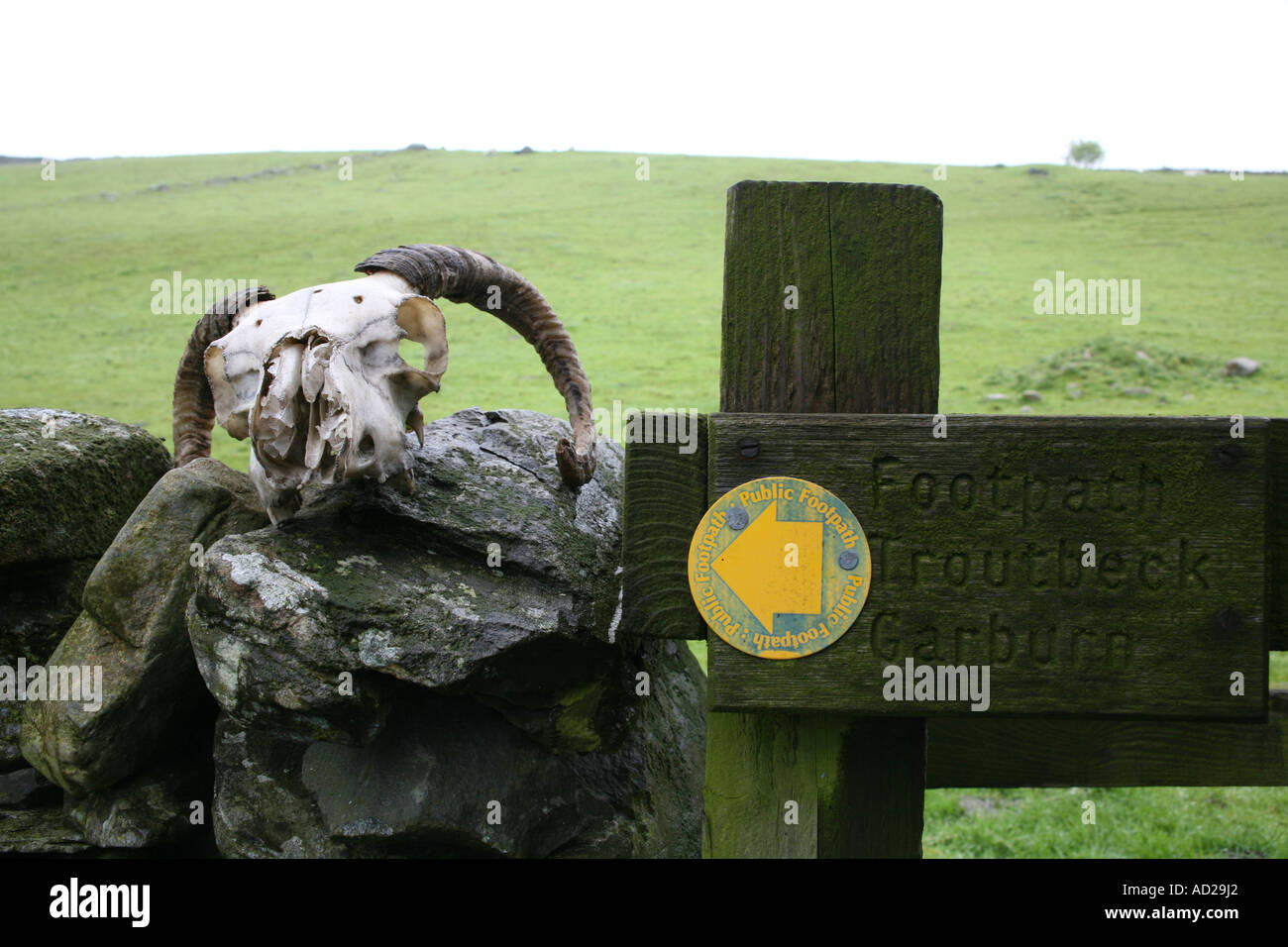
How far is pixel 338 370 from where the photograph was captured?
109 inches

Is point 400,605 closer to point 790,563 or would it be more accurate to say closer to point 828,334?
point 790,563

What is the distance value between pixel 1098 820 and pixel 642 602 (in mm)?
4634

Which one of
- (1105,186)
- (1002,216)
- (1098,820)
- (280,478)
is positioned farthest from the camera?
(1105,186)

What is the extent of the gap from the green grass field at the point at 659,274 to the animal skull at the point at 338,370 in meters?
4.13

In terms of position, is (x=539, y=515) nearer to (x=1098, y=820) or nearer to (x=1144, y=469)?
(x=1144, y=469)

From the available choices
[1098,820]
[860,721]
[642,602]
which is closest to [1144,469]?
[860,721]

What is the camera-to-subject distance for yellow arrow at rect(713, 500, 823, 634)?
2555mm

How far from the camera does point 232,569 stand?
116 inches

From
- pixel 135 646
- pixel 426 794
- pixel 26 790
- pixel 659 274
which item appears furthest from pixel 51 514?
pixel 659 274

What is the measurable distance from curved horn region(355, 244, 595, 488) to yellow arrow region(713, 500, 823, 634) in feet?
3.70

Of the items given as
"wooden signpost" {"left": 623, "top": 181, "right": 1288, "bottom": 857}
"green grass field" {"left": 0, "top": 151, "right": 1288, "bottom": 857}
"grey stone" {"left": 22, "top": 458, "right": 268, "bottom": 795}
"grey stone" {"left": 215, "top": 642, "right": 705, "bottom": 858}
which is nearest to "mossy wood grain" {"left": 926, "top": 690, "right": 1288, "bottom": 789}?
"wooden signpost" {"left": 623, "top": 181, "right": 1288, "bottom": 857}

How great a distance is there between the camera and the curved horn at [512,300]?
3383 mm

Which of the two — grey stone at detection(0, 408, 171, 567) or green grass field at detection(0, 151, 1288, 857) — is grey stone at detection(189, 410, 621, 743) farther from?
green grass field at detection(0, 151, 1288, 857)

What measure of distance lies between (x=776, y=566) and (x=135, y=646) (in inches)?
87.9
